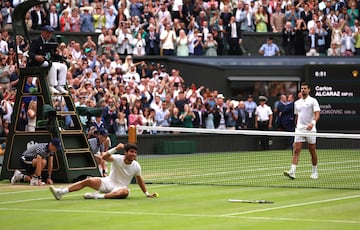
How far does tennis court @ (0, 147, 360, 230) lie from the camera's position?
15.1 meters

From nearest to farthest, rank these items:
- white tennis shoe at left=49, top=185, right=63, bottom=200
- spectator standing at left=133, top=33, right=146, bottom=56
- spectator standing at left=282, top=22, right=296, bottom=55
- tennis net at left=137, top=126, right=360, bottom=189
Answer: white tennis shoe at left=49, top=185, right=63, bottom=200 < tennis net at left=137, top=126, right=360, bottom=189 < spectator standing at left=133, top=33, right=146, bottom=56 < spectator standing at left=282, top=22, right=296, bottom=55

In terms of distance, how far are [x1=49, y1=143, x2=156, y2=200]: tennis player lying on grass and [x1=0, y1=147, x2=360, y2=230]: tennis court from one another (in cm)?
25

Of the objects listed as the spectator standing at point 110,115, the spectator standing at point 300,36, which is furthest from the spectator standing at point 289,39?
the spectator standing at point 110,115

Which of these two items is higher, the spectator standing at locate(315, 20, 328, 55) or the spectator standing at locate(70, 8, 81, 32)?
the spectator standing at locate(70, 8, 81, 32)

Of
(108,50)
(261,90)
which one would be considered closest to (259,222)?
(108,50)

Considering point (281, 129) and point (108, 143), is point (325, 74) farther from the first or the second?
point (108, 143)

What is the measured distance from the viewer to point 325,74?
3769cm

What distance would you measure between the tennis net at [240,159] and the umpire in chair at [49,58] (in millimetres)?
2211

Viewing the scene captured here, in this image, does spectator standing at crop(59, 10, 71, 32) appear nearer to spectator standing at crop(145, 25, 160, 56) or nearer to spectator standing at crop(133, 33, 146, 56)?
spectator standing at crop(133, 33, 146, 56)

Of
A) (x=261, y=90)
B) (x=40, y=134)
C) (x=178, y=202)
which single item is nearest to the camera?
(x=178, y=202)

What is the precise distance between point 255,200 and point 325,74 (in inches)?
784

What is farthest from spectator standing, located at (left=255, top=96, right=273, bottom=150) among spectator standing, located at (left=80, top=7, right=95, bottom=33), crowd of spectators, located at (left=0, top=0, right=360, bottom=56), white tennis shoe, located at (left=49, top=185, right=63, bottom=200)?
white tennis shoe, located at (left=49, top=185, right=63, bottom=200)

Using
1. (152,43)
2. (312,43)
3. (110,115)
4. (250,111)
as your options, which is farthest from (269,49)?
(110,115)

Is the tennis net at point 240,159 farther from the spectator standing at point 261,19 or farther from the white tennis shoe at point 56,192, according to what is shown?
the spectator standing at point 261,19
